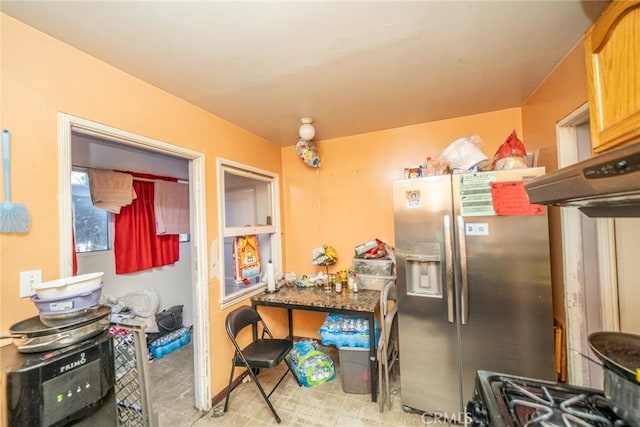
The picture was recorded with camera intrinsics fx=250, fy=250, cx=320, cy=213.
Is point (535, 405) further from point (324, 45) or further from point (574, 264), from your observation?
point (324, 45)

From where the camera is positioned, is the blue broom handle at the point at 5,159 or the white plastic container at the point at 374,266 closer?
the blue broom handle at the point at 5,159

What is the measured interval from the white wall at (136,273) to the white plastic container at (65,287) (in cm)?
200

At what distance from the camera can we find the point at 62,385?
87 centimetres

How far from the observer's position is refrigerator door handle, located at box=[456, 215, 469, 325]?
1.70 meters

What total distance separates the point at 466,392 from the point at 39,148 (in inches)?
112

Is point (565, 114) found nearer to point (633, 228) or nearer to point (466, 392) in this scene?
point (633, 228)

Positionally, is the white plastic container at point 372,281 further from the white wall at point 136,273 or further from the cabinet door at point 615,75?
the white wall at point 136,273

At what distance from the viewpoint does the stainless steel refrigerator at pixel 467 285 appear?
1.61m

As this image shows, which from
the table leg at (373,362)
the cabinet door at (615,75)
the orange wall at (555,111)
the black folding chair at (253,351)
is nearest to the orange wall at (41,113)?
the black folding chair at (253,351)

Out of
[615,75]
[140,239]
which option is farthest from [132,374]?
[615,75]

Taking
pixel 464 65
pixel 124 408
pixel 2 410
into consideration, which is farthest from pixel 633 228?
pixel 124 408

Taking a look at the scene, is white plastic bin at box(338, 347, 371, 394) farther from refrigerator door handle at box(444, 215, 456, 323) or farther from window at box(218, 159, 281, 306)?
window at box(218, 159, 281, 306)

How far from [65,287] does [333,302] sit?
171 centimetres

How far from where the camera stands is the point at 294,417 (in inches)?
74.0
